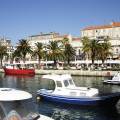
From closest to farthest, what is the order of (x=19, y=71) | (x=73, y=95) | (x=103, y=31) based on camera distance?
(x=73, y=95)
(x=19, y=71)
(x=103, y=31)

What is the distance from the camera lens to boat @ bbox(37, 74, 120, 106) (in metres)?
36.5

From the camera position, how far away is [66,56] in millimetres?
124562

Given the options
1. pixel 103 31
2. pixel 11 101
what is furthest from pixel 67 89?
pixel 103 31

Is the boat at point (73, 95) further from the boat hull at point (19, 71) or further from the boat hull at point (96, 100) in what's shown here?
the boat hull at point (19, 71)

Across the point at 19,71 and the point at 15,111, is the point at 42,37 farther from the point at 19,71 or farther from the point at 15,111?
the point at 15,111

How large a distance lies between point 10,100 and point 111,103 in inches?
978

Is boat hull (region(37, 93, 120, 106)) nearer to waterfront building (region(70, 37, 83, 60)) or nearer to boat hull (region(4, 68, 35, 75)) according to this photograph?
boat hull (region(4, 68, 35, 75))

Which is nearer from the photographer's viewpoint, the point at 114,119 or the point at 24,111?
the point at 24,111

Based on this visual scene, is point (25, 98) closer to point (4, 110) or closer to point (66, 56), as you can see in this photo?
point (4, 110)

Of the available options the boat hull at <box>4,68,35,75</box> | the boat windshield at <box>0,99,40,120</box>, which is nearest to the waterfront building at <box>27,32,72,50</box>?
the boat hull at <box>4,68,35,75</box>

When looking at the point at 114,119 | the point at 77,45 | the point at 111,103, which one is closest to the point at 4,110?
the point at 114,119

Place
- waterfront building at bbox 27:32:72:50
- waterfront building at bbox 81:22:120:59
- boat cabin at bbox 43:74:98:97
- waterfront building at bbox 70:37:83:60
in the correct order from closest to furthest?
boat cabin at bbox 43:74:98:97 → waterfront building at bbox 70:37:83:60 → waterfront building at bbox 81:22:120:59 → waterfront building at bbox 27:32:72:50

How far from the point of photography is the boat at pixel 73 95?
120 ft

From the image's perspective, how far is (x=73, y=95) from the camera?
38.3 metres
